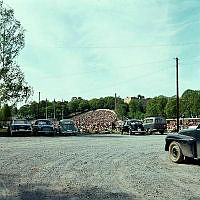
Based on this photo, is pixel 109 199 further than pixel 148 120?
No

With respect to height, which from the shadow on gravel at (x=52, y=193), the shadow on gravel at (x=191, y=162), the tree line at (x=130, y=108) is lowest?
the shadow on gravel at (x=52, y=193)

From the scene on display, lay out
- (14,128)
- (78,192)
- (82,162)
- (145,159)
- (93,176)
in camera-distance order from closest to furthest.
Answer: (78,192) → (93,176) → (82,162) → (145,159) → (14,128)

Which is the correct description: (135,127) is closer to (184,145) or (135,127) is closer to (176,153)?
(176,153)

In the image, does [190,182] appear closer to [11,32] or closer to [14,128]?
[14,128]

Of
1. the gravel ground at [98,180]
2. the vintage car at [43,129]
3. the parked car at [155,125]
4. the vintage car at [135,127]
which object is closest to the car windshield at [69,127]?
the vintage car at [43,129]

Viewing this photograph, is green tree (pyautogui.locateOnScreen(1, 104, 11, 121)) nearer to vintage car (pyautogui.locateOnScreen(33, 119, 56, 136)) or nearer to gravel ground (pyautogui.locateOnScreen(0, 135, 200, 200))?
vintage car (pyautogui.locateOnScreen(33, 119, 56, 136))

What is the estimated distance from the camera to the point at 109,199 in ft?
20.5

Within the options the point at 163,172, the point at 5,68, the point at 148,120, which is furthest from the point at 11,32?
the point at 163,172

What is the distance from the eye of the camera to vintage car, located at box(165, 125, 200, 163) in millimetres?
10384

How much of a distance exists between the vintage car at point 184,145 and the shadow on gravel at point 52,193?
434 centimetres

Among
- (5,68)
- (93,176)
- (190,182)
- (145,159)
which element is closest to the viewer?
(190,182)

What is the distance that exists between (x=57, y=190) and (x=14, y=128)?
27.0m

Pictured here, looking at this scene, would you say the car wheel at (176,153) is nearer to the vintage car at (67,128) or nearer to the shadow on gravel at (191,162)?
the shadow on gravel at (191,162)

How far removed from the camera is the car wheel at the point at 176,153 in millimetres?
11133
